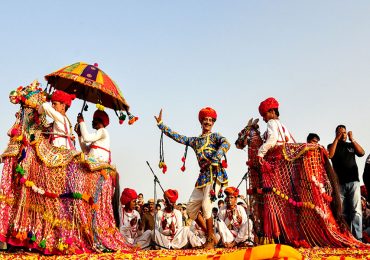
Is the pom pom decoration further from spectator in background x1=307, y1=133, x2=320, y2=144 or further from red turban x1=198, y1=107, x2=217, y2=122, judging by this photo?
spectator in background x1=307, y1=133, x2=320, y2=144

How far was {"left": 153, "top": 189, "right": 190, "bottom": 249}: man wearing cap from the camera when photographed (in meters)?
9.65

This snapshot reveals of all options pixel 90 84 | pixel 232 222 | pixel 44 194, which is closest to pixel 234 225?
pixel 232 222

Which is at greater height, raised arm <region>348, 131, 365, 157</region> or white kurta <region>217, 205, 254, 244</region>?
raised arm <region>348, 131, 365, 157</region>

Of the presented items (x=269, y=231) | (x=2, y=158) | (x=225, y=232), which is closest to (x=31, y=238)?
(x=2, y=158)

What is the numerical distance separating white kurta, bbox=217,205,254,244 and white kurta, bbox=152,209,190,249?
83 centimetres

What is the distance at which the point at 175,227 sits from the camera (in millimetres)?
10047

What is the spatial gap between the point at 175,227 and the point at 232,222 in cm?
131

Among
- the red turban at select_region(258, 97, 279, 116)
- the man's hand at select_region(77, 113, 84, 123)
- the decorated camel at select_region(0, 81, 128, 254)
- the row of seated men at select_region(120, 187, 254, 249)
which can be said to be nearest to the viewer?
the decorated camel at select_region(0, 81, 128, 254)

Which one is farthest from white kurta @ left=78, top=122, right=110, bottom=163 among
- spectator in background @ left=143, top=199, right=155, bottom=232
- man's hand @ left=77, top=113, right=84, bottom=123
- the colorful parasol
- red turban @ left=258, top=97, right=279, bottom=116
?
spectator in background @ left=143, top=199, right=155, bottom=232

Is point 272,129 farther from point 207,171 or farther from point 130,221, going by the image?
point 130,221

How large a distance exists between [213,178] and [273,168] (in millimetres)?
937

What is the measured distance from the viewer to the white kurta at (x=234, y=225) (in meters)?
9.21

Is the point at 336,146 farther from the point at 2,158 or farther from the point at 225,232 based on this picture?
the point at 2,158

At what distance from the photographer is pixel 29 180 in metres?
5.70
